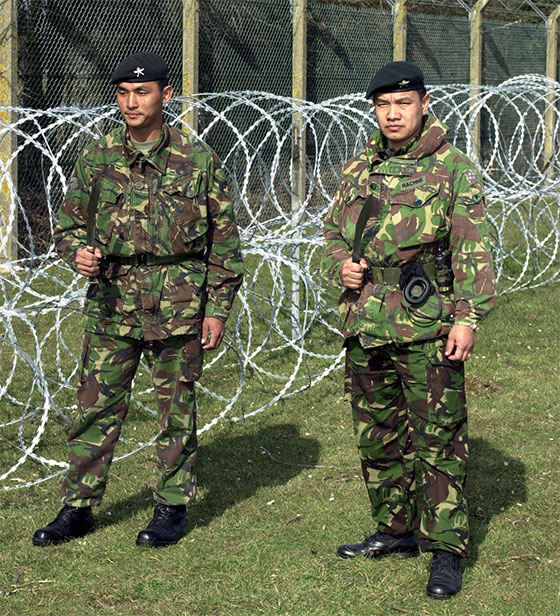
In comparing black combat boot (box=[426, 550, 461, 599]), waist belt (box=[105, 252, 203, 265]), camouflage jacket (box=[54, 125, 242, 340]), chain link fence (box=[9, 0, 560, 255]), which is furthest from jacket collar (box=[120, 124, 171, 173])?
chain link fence (box=[9, 0, 560, 255])

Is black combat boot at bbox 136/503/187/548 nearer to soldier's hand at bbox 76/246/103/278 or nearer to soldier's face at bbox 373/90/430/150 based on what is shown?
soldier's hand at bbox 76/246/103/278

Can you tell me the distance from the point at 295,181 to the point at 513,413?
335cm

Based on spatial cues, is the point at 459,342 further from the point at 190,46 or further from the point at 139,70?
the point at 190,46

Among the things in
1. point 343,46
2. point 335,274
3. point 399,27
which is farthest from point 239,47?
point 335,274

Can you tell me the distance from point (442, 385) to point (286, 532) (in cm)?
136

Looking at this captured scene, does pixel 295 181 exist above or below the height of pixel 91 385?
above

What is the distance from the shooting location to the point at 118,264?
489cm

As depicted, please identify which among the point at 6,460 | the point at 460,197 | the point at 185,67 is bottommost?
the point at 6,460

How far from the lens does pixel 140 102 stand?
4.73 m

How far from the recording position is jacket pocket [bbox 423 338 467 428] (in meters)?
4.38

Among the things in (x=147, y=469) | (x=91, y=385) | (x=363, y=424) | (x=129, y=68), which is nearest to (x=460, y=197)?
(x=363, y=424)

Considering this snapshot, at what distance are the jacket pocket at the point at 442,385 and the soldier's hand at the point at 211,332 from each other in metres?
1.01

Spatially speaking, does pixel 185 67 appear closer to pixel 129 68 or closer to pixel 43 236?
pixel 43 236

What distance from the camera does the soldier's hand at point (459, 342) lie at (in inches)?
167
